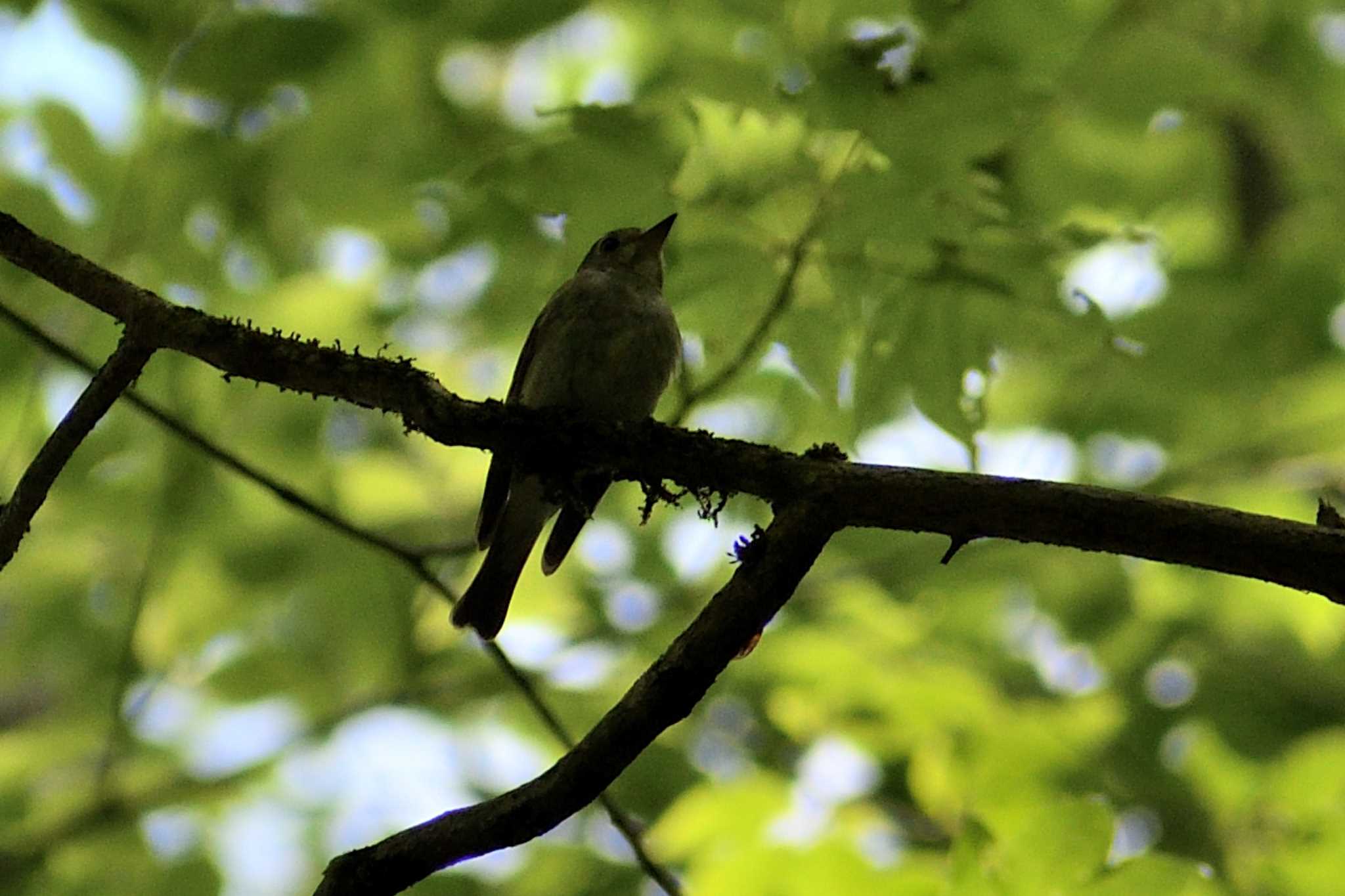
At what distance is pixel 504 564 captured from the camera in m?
4.40

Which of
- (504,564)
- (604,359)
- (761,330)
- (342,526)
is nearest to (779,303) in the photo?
(761,330)

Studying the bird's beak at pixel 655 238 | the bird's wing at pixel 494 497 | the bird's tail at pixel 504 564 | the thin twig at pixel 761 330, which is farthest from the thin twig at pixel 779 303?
the bird's tail at pixel 504 564

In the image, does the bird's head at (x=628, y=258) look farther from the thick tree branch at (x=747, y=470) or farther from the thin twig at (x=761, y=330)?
the thick tree branch at (x=747, y=470)

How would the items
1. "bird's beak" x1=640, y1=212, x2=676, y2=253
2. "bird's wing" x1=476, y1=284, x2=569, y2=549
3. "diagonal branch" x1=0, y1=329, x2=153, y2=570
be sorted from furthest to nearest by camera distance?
"bird's beak" x1=640, y1=212, x2=676, y2=253
"bird's wing" x1=476, y1=284, x2=569, y2=549
"diagonal branch" x1=0, y1=329, x2=153, y2=570

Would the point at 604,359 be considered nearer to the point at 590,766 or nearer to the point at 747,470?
the point at 747,470

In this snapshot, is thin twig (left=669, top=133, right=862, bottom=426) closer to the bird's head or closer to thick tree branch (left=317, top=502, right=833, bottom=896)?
thick tree branch (left=317, top=502, right=833, bottom=896)

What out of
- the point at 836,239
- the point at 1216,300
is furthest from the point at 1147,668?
the point at 836,239

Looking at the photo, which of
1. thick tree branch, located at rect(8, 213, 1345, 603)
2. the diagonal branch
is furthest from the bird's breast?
the diagonal branch

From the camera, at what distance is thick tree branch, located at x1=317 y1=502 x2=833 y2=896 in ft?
6.64

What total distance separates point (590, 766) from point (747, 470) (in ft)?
2.05

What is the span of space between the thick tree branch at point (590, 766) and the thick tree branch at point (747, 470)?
9.2 inches

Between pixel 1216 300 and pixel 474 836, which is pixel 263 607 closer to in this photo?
pixel 474 836

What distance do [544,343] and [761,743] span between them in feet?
6.43

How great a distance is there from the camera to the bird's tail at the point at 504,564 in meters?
4.18
